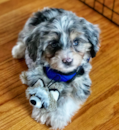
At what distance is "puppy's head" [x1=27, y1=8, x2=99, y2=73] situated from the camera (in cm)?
114

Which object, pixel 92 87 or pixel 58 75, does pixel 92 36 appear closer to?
pixel 58 75

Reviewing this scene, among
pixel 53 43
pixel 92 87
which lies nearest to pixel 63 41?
pixel 53 43

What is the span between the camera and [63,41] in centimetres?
114

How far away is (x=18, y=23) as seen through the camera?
200cm

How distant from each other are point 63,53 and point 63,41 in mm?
70

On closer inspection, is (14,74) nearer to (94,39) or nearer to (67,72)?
(67,72)

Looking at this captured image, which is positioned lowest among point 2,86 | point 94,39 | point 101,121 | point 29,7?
point 101,121

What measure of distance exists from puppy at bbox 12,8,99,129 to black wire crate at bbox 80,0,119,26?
765 millimetres

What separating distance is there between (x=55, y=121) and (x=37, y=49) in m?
0.47

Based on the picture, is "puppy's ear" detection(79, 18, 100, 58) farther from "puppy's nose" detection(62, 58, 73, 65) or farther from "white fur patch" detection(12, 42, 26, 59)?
"white fur patch" detection(12, 42, 26, 59)

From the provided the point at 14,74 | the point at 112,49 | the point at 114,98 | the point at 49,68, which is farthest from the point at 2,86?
the point at 112,49

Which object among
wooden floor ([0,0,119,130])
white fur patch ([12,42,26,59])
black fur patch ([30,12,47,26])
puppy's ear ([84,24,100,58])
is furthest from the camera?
white fur patch ([12,42,26,59])

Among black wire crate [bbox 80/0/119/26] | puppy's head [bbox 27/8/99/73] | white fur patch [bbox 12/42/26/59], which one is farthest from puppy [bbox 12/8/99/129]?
black wire crate [bbox 80/0/119/26]

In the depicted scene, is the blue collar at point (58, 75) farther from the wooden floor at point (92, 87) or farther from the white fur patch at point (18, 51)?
the white fur patch at point (18, 51)
